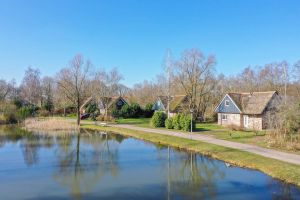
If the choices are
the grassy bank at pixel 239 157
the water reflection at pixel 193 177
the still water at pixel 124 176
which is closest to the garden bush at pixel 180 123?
the grassy bank at pixel 239 157

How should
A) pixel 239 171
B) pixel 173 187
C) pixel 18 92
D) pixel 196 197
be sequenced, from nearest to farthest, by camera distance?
pixel 196 197 → pixel 173 187 → pixel 239 171 → pixel 18 92

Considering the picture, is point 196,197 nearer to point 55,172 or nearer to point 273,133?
point 55,172

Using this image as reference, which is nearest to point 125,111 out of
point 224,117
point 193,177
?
point 224,117

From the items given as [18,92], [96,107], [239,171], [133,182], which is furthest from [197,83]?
[18,92]

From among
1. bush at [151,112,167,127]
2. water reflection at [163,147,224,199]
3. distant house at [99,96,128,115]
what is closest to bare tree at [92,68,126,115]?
distant house at [99,96,128,115]

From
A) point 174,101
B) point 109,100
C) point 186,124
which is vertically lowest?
point 186,124

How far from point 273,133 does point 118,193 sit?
1555 centimetres

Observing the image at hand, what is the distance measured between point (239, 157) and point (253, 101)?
19582 millimetres

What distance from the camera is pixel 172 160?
853 inches

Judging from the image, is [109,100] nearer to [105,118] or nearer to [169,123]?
[105,118]

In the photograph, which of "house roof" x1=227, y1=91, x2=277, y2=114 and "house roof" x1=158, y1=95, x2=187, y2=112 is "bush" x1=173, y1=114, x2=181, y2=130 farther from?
"house roof" x1=158, y1=95, x2=187, y2=112

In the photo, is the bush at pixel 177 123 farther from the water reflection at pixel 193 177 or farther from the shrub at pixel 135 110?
the shrub at pixel 135 110

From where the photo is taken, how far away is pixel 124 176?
1712 cm

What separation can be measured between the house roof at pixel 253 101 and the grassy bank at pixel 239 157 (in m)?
12.3
